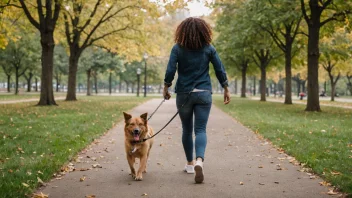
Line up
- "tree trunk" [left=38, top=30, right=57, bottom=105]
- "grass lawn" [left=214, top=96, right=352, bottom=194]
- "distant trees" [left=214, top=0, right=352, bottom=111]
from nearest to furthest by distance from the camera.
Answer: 1. "grass lawn" [left=214, top=96, right=352, bottom=194]
2. "distant trees" [left=214, top=0, right=352, bottom=111]
3. "tree trunk" [left=38, top=30, right=57, bottom=105]

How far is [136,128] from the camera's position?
4855 millimetres

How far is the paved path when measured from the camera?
450 centimetres

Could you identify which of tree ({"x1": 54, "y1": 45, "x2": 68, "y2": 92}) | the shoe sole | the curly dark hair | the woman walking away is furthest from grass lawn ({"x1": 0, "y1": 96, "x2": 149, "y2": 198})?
tree ({"x1": 54, "y1": 45, "x2": 68, "y2": 92})

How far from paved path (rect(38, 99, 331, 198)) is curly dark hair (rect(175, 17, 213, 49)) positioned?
187 cm

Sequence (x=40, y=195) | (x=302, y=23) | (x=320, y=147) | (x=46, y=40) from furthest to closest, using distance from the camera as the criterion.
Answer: (x=302, y=23)
(x=46, y=40)
(x=320, y=147)
(x=40, y=195)

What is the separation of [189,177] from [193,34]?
6.69 feet

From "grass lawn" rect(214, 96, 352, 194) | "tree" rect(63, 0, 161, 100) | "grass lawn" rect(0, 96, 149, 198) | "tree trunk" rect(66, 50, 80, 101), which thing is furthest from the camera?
"tree trunk" rect(66, 50, 80, 101)

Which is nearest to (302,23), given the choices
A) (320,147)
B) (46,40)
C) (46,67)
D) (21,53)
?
(46,40)

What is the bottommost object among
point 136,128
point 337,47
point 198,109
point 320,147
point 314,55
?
point 320,147

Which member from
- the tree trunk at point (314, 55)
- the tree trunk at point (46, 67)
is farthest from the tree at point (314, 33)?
the tree trunk at point (46, 67)

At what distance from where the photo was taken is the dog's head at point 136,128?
192 inches

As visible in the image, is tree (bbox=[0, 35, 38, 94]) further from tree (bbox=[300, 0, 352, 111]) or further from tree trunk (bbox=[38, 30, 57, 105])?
tree (bbox=[300, 0, 352, 111])

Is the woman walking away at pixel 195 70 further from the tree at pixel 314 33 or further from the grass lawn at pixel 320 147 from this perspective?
the tree at pixel 314 33

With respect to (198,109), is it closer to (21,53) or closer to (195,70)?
(195,70)
